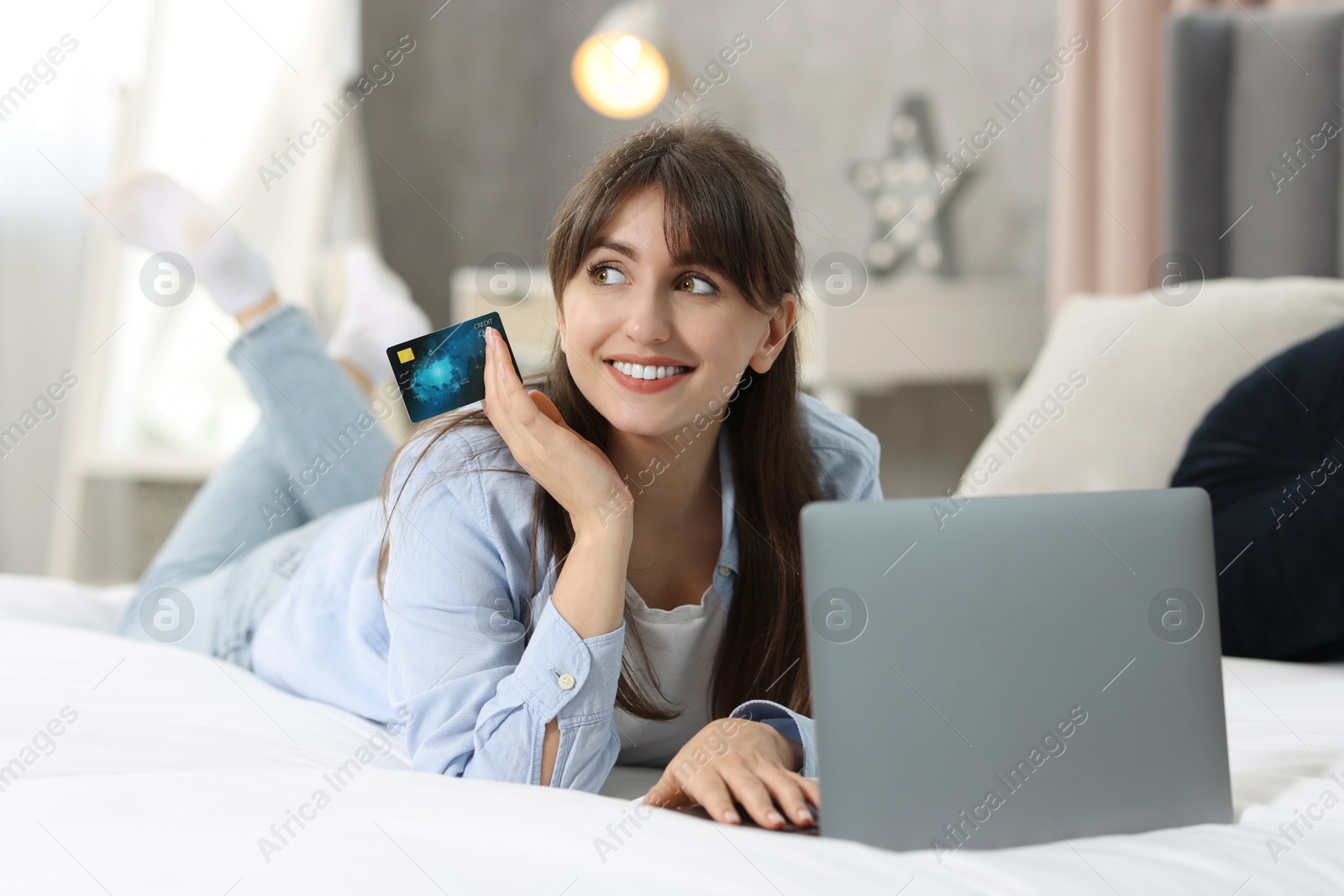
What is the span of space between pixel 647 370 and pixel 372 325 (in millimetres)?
1030

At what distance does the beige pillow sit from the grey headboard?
37cm

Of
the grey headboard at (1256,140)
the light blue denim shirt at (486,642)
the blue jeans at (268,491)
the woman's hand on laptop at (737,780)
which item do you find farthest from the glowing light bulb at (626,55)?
the woman's hand on laptop at (737,780)

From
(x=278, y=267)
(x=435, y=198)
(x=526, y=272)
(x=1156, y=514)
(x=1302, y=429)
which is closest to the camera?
(x=1156, y=514)

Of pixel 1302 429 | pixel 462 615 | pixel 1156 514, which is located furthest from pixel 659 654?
pixel 1302 429

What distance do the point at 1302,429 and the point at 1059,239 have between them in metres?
1.24

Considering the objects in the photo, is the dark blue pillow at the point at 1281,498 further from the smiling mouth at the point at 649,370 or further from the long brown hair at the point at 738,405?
the smiling mouth at the point at 649,370

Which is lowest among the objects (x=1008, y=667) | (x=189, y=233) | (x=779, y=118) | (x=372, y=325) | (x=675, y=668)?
(x=675, y=668)

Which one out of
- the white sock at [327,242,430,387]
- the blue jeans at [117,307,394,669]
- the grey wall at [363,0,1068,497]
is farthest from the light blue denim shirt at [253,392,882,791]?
the grey wall at [363,0,1068,497]

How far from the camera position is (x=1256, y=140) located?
1754 mm

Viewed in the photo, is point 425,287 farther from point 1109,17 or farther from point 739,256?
point 739,256

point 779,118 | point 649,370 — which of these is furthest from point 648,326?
point 779,118

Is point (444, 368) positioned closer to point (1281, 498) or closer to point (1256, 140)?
point (1281, 498)

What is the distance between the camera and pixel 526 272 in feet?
8.82

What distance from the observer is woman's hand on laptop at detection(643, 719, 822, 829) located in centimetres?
63
